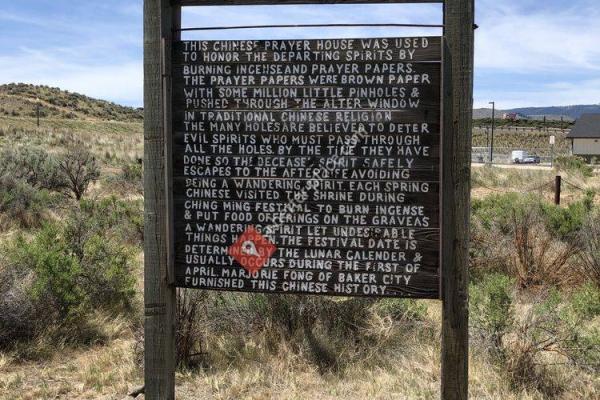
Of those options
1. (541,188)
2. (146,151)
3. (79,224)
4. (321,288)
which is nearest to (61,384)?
(146,151)

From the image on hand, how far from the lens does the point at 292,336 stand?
5.38 m

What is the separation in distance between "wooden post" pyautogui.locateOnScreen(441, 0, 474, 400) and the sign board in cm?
6

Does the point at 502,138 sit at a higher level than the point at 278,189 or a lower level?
higher

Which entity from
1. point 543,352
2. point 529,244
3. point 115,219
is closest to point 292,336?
point 543,352

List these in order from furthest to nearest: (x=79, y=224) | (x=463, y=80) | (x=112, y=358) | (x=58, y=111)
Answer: (x=58, y=111) < (x=79, y=224) < (x=112, y=358) < (x=463, y=80)

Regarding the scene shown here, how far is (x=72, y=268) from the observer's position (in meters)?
5.83

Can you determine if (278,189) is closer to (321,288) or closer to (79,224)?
(321,288)

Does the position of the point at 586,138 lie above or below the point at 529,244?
above

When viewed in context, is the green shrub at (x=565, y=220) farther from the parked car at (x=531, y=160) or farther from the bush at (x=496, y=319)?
the parked car at (x=531, y=160)

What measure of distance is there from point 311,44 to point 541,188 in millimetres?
18546

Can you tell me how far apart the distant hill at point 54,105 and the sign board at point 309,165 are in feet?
207

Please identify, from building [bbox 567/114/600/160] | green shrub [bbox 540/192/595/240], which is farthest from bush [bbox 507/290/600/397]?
building [bbox 567/114/600/160]

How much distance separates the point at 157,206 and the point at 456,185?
69.9 inches

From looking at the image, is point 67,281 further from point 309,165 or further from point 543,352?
point 543,352
